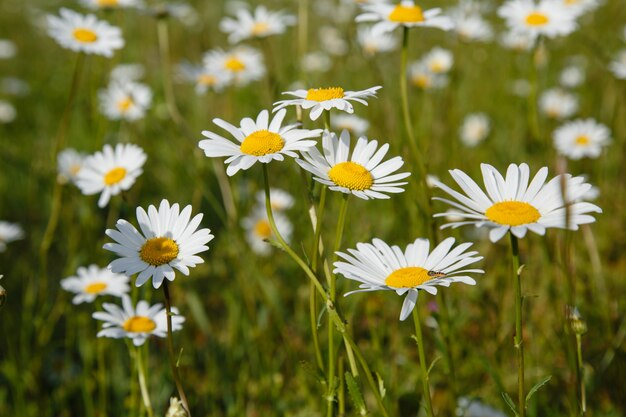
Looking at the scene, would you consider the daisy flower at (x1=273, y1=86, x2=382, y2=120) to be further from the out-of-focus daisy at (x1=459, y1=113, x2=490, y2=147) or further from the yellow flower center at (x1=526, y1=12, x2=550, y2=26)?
the out-of-focus daisy at (x1=459, y1=113, x2=490, y2=147)

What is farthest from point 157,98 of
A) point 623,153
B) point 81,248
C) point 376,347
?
point 623,153

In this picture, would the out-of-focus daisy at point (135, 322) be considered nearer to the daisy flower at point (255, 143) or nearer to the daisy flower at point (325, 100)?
the daisy flower at point (255, 143)

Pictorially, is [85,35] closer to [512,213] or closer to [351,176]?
[351,176]

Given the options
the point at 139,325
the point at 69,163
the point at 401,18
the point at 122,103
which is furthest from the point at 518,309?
the point at 122,103

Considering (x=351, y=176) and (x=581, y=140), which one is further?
(x=581, y=140)

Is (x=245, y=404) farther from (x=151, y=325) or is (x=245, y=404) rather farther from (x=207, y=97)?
(x=207, y=97)

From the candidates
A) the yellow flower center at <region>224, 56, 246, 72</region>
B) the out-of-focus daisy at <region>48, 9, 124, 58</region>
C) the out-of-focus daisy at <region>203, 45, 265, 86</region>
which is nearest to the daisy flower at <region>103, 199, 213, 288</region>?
the out-of-focus daisy at <region>48, 9, 124, 58</region>

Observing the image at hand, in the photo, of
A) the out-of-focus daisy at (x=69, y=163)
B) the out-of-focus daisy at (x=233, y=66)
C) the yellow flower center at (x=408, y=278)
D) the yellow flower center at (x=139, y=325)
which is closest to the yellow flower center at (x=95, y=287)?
the yellow flower center at (x=139, y=325)
